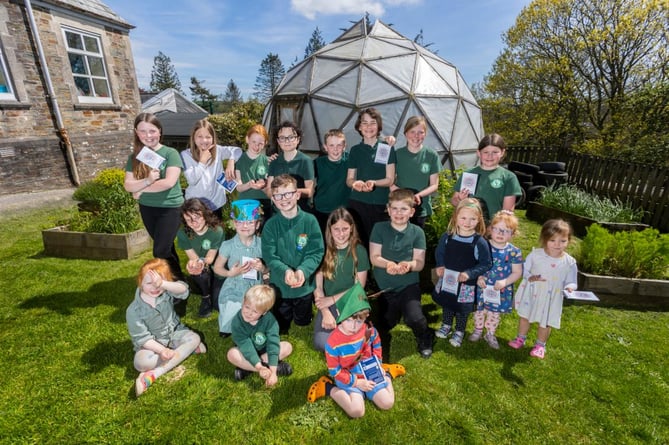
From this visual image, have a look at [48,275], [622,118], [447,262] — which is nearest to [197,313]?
[48,275]

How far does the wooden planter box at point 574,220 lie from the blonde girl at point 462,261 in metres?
4.26

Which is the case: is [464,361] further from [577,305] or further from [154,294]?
[154,294]

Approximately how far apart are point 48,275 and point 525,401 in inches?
255

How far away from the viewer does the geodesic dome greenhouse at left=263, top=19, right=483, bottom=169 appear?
784 centimetres

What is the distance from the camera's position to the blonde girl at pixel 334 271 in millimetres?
3141

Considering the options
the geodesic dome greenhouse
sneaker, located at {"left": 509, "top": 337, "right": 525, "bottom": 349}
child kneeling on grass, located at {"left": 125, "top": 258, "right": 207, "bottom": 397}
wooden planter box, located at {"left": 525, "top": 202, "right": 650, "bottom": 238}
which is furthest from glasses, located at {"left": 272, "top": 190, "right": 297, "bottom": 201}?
wooden planter box, located at {"left": 525, "top": 202, "right": 650, "bottom": 238}

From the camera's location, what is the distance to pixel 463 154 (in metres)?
8.47

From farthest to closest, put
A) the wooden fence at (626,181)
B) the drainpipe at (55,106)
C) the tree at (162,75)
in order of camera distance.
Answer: the tree at (162,75) → the drainpipe at (55,106) → the wooden fence at (626,181)

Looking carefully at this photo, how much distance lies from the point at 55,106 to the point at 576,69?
73.8 ft

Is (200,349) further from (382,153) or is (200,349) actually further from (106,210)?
(106,210)

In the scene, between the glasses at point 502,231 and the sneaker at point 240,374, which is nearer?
the sneaker at point 240,374

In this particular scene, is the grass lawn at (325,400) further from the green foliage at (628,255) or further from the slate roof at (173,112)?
the slate roof at (173,112)

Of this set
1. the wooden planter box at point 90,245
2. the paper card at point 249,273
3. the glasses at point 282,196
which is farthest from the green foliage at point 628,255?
the wooden planter box at point 90,245

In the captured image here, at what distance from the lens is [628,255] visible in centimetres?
429
